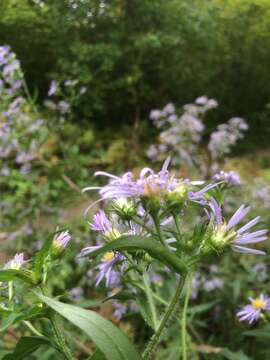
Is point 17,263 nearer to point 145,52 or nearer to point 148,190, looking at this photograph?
point 148,190

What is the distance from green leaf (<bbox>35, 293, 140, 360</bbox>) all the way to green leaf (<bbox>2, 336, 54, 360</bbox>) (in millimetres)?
88

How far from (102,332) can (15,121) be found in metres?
1.55

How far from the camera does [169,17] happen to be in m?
3.42

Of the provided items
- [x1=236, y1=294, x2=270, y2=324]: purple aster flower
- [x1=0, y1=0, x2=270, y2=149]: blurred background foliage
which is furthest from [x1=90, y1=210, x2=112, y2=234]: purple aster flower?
[x1=0, y1=0, x2=270, y2=149]: blurred background foliage

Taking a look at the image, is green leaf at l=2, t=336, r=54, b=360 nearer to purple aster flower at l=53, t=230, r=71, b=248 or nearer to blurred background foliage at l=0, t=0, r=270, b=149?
purple aster flower at l=53, t=230, r=71, b=248

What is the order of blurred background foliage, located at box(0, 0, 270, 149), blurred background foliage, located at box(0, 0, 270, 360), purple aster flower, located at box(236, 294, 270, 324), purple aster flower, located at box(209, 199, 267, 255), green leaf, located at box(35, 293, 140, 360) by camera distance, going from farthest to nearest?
blurred background foliage, located at box(0, 0, 270, 149), blurred background foliage, located at box(0, 0, 270, 360), purple aster flower, located at box(236, 294, 270, 324), purple aster flower, located at box(209, 199, 267, 255), green leaf, located at box(35, 293, 140, 360)

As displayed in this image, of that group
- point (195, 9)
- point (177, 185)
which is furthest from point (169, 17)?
point (177, 185)

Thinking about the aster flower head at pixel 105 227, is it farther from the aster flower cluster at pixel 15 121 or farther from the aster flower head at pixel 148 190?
the aster flower cluster at pixel 15 121

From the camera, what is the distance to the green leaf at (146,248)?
444 millimetres

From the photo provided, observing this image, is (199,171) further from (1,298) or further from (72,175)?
(1,298)

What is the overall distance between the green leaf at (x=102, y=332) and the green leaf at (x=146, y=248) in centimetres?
5

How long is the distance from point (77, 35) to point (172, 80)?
3.33ft

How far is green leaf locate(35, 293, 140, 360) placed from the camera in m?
0.43

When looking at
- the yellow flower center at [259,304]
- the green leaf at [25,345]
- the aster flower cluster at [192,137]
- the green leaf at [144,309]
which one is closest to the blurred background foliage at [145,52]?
the aster flower cluster at [192,137]
